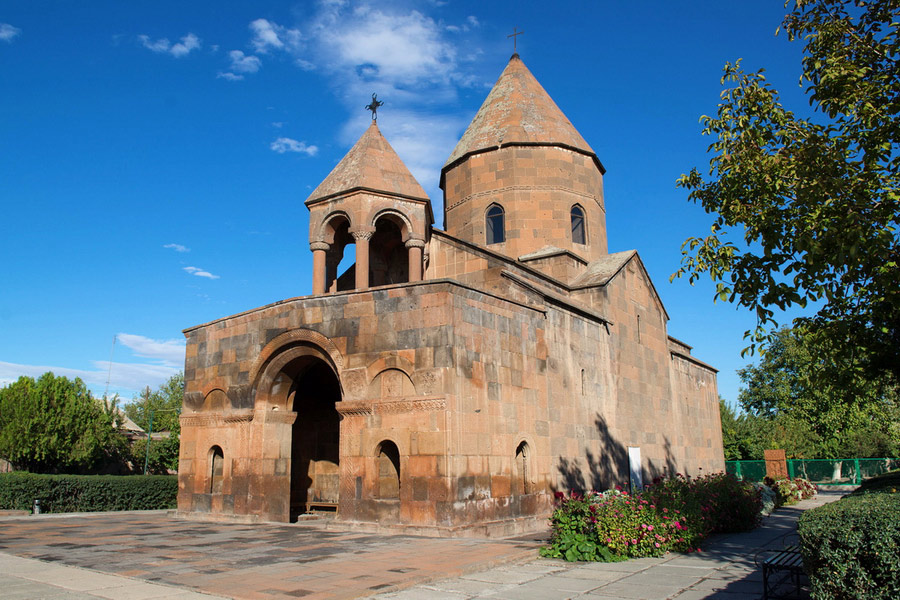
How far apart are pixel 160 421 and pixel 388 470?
37588mm

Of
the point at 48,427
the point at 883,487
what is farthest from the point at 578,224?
the point at 48,427

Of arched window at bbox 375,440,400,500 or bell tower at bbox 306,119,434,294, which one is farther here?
bell tower at bbox 306,119,434,294

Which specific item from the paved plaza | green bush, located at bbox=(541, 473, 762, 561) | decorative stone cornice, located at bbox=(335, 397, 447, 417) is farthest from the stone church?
green bush, located at bbox=(541, 473, 762, 561)

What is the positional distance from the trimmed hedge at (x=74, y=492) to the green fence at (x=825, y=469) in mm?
24816

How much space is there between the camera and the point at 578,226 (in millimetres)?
18750

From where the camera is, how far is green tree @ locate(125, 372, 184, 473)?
1217 inches

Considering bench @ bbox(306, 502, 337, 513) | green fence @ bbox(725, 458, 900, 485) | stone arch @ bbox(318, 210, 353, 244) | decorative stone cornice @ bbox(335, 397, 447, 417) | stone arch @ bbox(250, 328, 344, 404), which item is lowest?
green fence @ bbox(725, 458, 900, 485)

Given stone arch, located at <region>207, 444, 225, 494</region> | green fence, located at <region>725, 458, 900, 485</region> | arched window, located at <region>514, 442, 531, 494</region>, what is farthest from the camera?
green fence, located at <region>725, 458, 900, 485</region>

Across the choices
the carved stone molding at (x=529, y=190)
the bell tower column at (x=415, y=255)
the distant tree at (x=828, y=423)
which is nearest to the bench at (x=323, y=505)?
the bell tower column at (x=415, y=255)

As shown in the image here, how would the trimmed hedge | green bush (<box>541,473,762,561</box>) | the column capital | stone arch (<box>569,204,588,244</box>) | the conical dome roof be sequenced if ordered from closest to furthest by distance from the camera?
green bush (<box>541,473,762,561</box>) < the column capital < the trimmed hedge < stone arch (<box>569,204,588,244</box>) < the conical dome roof

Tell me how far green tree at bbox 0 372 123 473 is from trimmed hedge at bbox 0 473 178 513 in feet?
15.3

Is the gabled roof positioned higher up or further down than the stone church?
higher up

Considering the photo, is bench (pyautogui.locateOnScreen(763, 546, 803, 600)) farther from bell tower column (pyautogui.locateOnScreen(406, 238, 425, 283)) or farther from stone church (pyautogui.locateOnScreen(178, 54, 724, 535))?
bell tower column (pyautogui.locateOnScreen(406, 238, 425, 283))

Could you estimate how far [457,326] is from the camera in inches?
431
